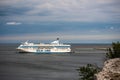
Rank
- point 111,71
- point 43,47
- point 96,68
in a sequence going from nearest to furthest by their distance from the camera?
point 111,71 → point 96,68 → point 43,47

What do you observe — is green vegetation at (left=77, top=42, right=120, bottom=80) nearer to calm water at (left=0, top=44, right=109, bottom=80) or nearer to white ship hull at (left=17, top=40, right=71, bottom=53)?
calm water at (left=0, top=44, right=109, bottom=80)

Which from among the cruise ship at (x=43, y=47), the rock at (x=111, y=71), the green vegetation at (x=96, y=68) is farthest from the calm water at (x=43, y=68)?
the cruise ship at (x=43, y=47)

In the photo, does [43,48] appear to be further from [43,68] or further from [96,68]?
[96,68]

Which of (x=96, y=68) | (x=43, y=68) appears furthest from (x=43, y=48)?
(x=96, y=68)

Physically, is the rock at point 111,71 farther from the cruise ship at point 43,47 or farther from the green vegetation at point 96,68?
the cruise ship at point 43,47

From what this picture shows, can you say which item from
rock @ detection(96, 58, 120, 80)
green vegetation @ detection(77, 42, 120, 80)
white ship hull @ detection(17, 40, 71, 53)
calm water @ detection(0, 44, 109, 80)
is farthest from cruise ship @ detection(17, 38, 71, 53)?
rock @ detection(96, 58, 120, 80)

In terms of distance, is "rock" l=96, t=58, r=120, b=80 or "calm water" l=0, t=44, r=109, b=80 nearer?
"rock" l=96, t=58, r=120, b=80

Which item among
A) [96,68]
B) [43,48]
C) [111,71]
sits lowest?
[96,68]

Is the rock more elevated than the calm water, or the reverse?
the rock

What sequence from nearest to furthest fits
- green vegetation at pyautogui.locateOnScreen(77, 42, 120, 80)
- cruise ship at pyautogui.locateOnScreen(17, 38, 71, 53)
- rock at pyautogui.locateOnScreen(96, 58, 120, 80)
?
rock at pyautogui.locateOnScreen(96, 58, 120, 80) → green vegetation at pyautogui.locateOnScreen(77, 42, 120, 80) → cruise ship at pyautogui.locateOnScreen(17, 38, 71, 53)

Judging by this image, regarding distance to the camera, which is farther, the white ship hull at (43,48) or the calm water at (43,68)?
the white ship hull at (43,48)

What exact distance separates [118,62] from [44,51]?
325 feet

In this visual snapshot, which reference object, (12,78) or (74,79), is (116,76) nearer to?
(74,79)

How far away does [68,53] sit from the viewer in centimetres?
11012
